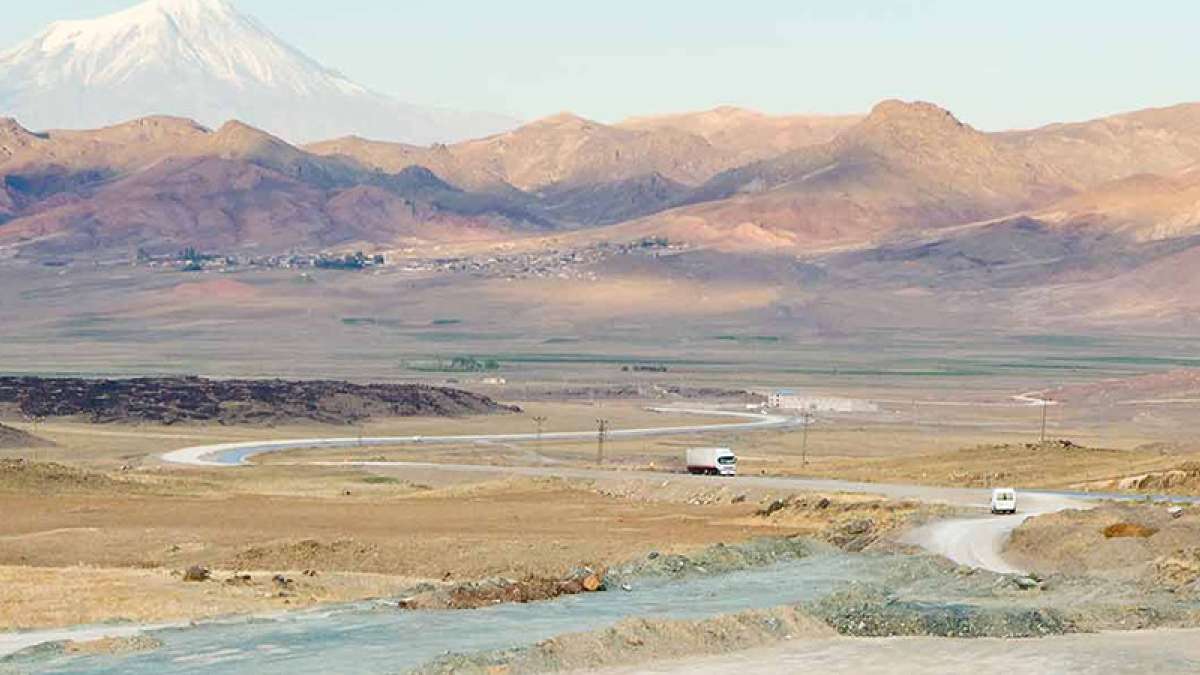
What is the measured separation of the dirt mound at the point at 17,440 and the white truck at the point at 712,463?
161 ft

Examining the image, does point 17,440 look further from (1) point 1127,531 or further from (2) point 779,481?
(1) point 1127,531

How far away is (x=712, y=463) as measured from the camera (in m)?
110

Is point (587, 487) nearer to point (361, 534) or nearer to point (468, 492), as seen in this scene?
point (468, 492)

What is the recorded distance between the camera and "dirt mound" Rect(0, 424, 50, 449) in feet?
462

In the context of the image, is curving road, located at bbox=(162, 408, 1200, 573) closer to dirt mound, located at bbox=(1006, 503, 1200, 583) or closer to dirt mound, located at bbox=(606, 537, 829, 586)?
dirt mound, located at bbox=(1006, 503, 1200, 583)

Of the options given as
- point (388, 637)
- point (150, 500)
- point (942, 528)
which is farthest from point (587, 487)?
point (388, 637)

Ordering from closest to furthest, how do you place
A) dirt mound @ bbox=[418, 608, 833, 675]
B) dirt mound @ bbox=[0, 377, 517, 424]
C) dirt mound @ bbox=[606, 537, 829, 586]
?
dirt mound @ bbox=[418, 608, 833, 675] → dirt mound @ bbox=[606, 537, 829, 586] → dirt mound @ bbox=[0, 377, 517, 424]

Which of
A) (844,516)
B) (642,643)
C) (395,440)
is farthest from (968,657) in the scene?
(395,440)

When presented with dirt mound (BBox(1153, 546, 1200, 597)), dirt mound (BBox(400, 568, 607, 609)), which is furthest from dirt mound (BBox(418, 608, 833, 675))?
dirt mound (BBox(1153, 546, 1200, 597))

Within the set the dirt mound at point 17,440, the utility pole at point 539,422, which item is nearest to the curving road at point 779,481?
the utility pole at point 539,422

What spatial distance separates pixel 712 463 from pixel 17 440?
53658mm

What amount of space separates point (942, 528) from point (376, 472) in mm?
59001

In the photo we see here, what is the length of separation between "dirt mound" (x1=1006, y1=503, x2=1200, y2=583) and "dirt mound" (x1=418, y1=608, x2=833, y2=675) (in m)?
13.3

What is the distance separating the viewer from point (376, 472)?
12094 centimetres
